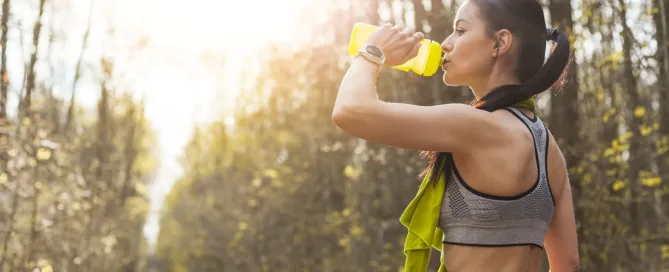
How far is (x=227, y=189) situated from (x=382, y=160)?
1793 cm

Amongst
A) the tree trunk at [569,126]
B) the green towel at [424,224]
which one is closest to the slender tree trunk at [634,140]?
the tree trunk at [569,126]

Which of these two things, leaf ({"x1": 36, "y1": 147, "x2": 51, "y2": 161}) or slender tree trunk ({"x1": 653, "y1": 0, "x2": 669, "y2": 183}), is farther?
leaf ({"x1": 36, "y1": 147, "x2": 51, "y2": 161})

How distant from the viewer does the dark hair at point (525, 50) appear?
92.6 inches

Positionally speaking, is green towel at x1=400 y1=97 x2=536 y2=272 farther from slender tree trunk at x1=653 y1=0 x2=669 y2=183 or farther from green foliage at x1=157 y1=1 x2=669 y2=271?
green foliage at x1=157 y1=1 x2=669 y2=271

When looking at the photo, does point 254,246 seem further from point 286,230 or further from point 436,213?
point 436,213

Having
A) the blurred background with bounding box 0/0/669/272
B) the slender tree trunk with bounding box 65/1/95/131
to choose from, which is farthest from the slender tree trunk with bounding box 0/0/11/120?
the slender tree trunk with bounding box 65/1/95/131

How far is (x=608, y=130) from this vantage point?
11.6m

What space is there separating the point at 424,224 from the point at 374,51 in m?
0.53

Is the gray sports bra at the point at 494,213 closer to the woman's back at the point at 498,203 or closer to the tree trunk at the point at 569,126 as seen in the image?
the woman's back at the point at 498,203

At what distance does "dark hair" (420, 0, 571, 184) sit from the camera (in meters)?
2.35

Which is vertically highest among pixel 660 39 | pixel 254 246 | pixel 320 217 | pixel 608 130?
pixel 660 39

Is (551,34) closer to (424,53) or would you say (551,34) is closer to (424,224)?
(424,53)

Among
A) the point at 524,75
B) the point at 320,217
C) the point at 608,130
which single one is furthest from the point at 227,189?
the point at 524,75

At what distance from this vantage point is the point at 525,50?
243 cm
